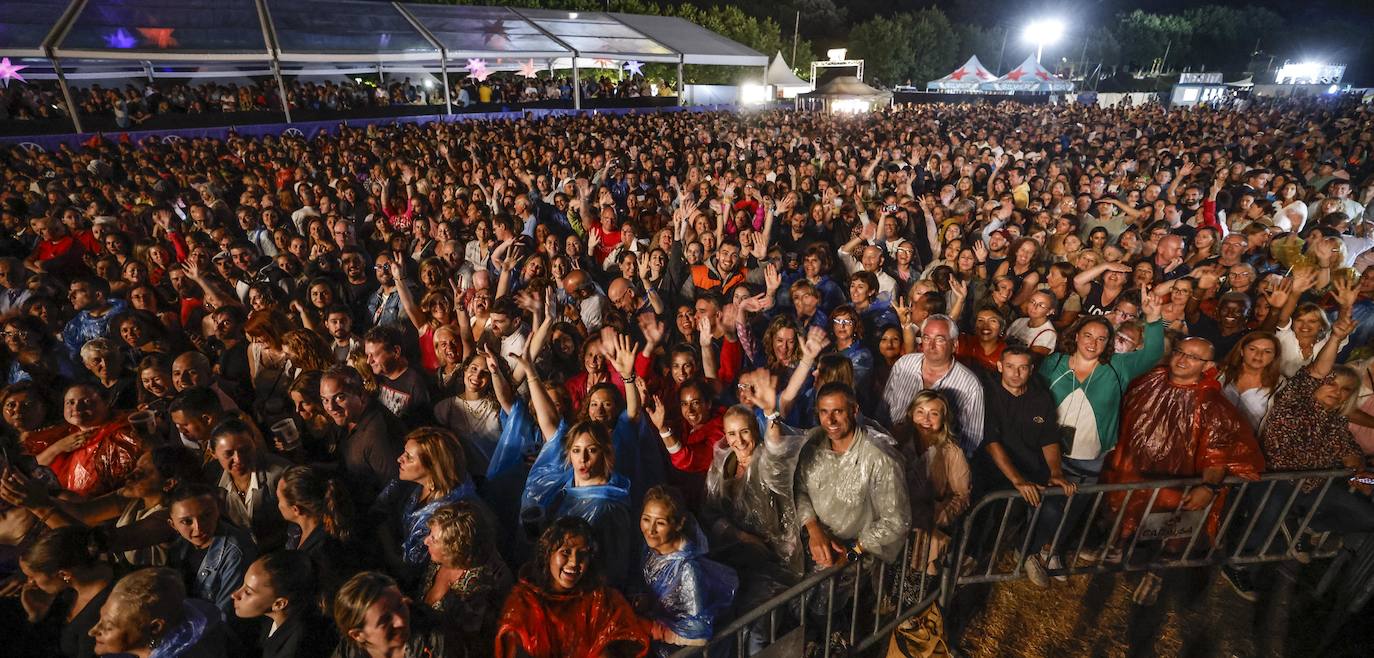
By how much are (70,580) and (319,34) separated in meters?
21.2

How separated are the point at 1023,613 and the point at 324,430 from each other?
437 centimetres

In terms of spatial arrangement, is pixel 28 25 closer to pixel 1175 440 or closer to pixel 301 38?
pixel 301 38

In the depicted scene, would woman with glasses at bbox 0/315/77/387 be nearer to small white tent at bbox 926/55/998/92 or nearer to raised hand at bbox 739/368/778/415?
raised hand at bbox 739/368/778/415

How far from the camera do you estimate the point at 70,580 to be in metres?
2.37

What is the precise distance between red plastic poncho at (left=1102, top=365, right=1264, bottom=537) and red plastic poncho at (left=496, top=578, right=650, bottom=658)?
3.09 metres

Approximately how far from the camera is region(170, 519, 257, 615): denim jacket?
8.57 ft

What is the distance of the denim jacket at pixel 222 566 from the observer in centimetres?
261

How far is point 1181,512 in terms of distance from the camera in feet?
11.5

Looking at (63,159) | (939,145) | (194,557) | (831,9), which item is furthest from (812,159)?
(831,9)

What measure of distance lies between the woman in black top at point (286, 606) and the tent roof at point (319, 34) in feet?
64.1

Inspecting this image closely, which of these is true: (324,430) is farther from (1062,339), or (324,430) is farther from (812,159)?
(812,159)

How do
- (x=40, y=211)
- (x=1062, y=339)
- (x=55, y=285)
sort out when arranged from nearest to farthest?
1. (x=1062, y=339)
2. (x=55, y=285)
3. (x=40, y=211)

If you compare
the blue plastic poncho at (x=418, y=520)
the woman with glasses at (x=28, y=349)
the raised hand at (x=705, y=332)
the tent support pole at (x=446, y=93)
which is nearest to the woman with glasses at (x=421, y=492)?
the blue plastic poncho at (x=418, y=520)

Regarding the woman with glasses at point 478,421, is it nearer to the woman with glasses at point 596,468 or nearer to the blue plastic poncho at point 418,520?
the woman with glasses at point 596,468
